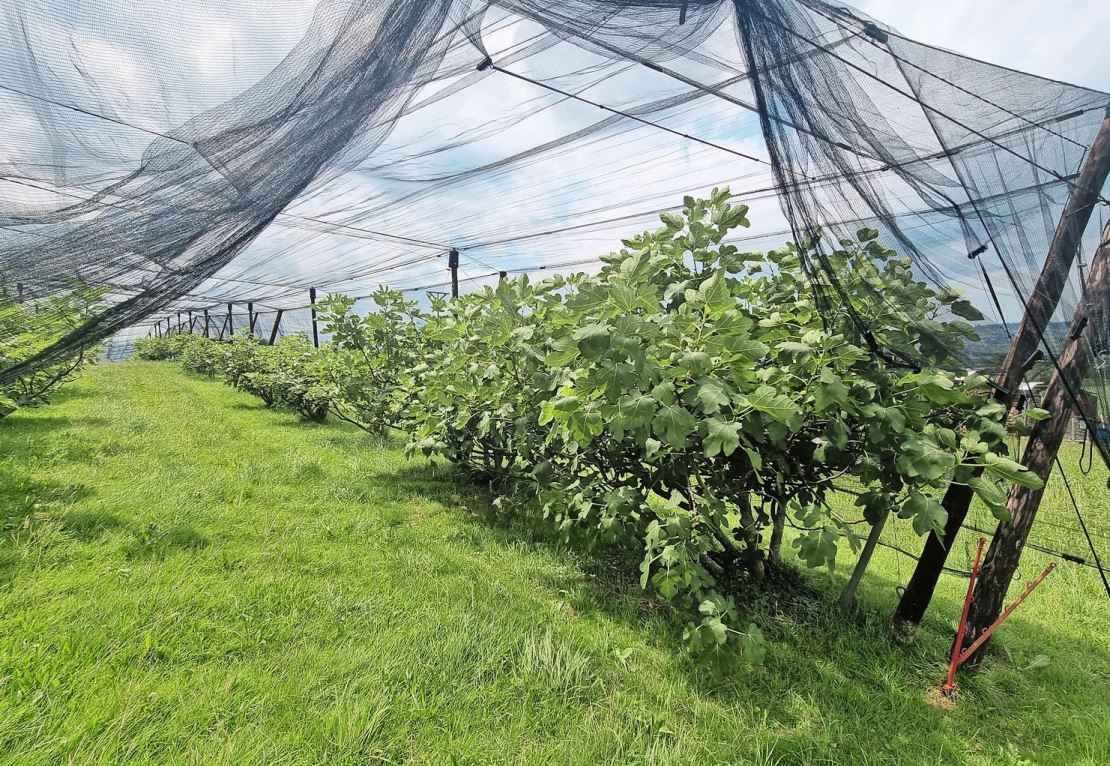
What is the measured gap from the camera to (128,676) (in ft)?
5.44

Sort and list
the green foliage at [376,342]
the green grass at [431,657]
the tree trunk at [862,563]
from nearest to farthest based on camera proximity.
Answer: the green grass at [431,657], the tree trunk at [862,563], the green foliage at [376,342]

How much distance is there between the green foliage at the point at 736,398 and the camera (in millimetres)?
1688

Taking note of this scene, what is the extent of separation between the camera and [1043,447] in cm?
198

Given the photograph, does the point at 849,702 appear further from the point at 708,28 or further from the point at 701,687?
the point at 708,28

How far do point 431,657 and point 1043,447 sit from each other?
2.47m

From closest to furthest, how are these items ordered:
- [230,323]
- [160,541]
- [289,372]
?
[160,541], [289,372], [230,323]

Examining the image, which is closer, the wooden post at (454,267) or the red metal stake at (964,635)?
the red metal stake at (964,635)

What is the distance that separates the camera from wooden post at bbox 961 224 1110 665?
66.6 inches

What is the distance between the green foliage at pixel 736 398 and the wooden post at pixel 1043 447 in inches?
7.9

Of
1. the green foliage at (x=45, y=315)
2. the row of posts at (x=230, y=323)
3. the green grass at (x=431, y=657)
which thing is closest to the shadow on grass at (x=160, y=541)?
the green grass at (x=431, y=657)

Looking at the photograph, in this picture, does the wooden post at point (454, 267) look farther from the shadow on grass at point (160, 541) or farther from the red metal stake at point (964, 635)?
the red metal stake at point (964, 635)

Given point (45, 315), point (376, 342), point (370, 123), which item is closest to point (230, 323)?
point (376, 342)

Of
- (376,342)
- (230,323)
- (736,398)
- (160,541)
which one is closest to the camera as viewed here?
(736,398)

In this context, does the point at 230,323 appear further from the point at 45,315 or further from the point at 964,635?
the point at 964,635
